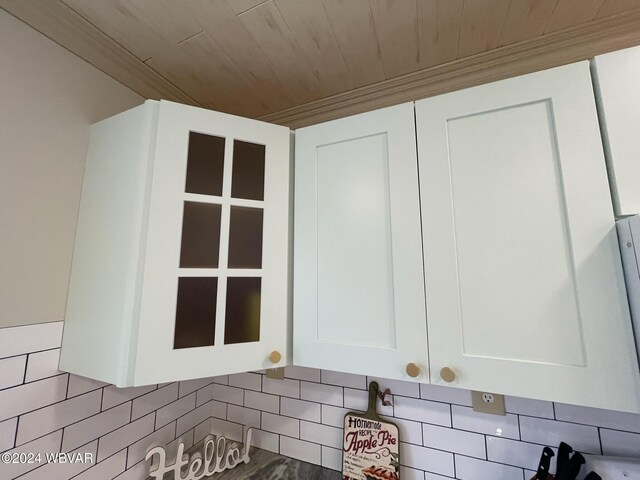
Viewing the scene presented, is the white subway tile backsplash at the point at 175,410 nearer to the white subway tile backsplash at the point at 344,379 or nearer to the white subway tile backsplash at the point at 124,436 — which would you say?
the white subway tile backsplash at the point at 124,436

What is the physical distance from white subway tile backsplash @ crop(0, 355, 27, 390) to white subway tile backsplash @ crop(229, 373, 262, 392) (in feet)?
2.56

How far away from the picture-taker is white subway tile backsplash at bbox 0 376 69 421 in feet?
2.43

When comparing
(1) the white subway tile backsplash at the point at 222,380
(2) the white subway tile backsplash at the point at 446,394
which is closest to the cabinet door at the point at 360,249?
(2) the white subway tile backsplash at the point at 446,394

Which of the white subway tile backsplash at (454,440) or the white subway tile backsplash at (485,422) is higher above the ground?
the white subway tile backsplash at (485,422)

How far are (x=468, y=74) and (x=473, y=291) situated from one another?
2.88ft

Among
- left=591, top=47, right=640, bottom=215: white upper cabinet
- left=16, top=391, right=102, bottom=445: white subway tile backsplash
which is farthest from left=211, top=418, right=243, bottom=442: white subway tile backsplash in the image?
left=591, top=47, right=640, bottom=215: white upper cabinet

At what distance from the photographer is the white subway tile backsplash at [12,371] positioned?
2.42 ft

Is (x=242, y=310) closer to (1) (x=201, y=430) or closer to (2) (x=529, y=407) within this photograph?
(1) (x=201, y=430)

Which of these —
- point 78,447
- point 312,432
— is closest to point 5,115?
point 78,447

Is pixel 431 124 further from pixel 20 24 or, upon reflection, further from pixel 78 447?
pixel 78 447

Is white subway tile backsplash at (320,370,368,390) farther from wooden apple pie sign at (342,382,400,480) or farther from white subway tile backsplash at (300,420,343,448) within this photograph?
white subway tile backsplash at (300,420,343,448)

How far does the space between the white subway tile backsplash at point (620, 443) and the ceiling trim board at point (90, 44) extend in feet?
6.48

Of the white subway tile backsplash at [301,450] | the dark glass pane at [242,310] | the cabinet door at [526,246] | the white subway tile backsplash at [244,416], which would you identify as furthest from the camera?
the white subway tile backsplash at [244,416]

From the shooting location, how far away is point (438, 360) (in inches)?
29.3
